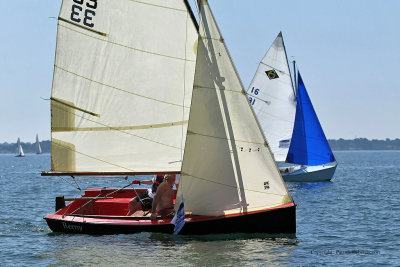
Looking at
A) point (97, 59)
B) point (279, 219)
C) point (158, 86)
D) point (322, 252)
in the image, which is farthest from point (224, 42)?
point (322, 252)

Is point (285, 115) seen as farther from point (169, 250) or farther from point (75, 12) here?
point (169, 250)

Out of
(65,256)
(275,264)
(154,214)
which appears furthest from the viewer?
(154,214)

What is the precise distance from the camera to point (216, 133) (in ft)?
63.7

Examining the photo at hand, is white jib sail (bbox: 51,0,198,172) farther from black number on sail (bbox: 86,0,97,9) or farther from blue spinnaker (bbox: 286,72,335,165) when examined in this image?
blue spinnaker (bbox: 286,72,335,165)

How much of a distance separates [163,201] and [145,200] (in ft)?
6.66

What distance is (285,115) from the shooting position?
167ft

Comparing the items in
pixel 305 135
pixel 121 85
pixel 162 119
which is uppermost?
pixel 121 85

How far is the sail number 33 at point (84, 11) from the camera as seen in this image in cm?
2041

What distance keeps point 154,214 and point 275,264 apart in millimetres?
4326

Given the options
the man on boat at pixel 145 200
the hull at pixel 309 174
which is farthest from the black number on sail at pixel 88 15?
the hull at pixel 309 174

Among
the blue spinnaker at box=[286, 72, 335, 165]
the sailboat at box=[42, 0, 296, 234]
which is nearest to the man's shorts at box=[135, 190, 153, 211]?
the sailboat at box=[42, 0, 296, 234]

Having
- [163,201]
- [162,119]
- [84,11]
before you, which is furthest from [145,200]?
[84,11]

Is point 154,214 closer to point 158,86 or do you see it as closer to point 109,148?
point 109,148

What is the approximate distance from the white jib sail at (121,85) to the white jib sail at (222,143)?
106cm
